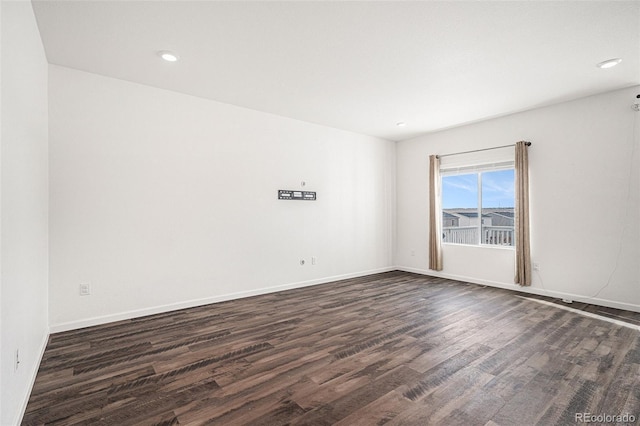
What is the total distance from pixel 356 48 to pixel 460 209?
4077 millimetres

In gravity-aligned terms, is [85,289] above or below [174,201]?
below

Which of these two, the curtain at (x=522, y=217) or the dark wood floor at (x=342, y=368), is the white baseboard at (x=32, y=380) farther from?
the curtain at (x=522, y=217)

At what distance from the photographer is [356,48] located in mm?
2939

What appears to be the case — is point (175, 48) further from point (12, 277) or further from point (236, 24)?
point (12, 277)

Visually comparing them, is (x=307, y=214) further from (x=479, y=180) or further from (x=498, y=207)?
(x=498, y=207)

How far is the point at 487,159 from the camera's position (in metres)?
5.29

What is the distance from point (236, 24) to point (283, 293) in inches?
143

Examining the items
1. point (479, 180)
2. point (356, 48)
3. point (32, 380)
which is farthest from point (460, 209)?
point (32, 380)

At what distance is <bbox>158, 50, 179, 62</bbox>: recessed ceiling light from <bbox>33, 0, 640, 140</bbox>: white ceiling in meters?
0.07

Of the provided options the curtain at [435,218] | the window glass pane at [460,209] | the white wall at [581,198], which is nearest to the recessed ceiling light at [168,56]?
the curtain at [435,218]

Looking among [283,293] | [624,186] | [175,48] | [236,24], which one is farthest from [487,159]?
[175,48]

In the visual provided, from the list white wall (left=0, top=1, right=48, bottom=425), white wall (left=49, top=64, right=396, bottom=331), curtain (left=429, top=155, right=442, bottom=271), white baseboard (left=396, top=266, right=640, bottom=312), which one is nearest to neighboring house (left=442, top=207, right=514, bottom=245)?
curtain (left=429, top=155, right=442, bottom=271)

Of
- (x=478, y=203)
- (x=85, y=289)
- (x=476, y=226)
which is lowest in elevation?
(x=85, y=289)

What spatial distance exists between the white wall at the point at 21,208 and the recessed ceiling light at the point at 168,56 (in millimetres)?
935
